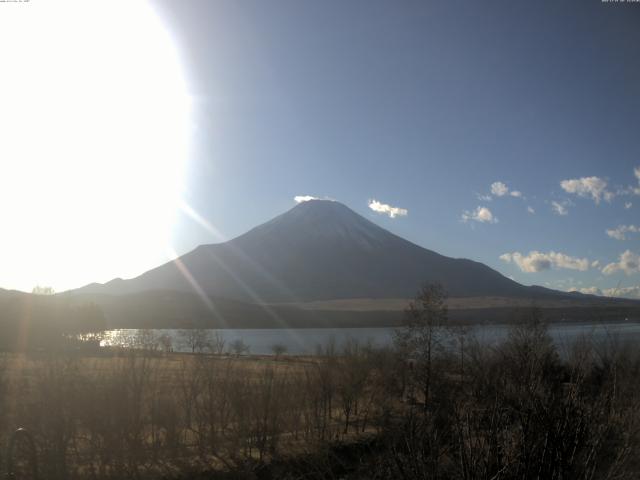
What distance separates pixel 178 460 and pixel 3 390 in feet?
17.6

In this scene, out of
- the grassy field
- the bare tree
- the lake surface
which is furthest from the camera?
the bare tree

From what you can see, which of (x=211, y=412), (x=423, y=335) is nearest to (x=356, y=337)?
(x=423, y=335)

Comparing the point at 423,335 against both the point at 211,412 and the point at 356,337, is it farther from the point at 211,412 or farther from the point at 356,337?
the point at 356,337

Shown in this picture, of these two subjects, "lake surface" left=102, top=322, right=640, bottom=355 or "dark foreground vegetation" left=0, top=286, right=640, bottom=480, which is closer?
"dark foreground vegetation" left=0, top=286, right=640, bottom=480

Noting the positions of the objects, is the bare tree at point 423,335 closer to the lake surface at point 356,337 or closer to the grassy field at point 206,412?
the lake surface at point 356,337

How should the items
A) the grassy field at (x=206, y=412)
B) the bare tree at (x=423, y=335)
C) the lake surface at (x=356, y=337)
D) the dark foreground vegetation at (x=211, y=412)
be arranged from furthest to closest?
the bare tree at (x=423, y=335) → the lake surface at (x=356, y=337) → the grassy field at (x=206, y=412) → the dark foreground vegetation at (x=211, y=412)

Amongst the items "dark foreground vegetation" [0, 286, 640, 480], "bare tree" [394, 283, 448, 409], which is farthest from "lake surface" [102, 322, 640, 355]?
"bare tree" [394, 283, 448, 409]

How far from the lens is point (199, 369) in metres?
18.1

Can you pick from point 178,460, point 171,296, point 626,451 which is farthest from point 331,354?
point 171,296

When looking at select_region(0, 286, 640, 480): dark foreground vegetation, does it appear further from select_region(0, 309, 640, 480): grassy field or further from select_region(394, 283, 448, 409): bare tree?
select_region(394, 283, 448, 409): bare tree

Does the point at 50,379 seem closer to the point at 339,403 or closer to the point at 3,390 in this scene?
the point at 3,390

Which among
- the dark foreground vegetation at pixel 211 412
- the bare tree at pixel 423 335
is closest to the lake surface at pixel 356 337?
the dark foreground vegetation at pixel 211 412

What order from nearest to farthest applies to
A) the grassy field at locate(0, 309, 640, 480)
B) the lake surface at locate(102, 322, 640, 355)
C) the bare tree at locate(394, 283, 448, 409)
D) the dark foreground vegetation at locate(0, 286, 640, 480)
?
1. the dark foreground vegetation at locate(0, 286, 640, 480)
2. the grassy field at locate(0, 309, 640, 480)
3. the lake surface at locate(102, 322, 640, 355)
4. the bare tree at locate(394, 283, 448, 409)

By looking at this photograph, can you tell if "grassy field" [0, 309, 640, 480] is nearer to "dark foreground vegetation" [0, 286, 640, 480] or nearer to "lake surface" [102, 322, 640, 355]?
"dark foreground vegetation" [0, 286, 640, 480]
